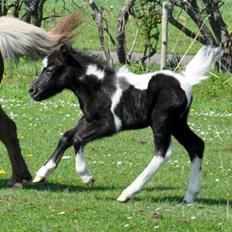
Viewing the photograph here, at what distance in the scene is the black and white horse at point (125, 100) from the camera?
8.77 m

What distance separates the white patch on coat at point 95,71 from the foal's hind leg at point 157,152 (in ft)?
2.55

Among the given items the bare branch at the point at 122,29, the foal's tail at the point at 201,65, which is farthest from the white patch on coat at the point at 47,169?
the bare branch at the point at 122,29

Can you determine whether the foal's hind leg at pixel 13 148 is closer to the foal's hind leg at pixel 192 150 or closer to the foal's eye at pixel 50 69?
the foal's eye at pixel 50 69

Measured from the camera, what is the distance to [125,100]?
9.01 m

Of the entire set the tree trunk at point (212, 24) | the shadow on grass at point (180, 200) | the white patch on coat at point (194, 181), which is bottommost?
the tree trunk at point (212, 24)

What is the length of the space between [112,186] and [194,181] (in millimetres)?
1154

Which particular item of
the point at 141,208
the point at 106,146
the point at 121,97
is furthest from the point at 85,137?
the point at 106,146

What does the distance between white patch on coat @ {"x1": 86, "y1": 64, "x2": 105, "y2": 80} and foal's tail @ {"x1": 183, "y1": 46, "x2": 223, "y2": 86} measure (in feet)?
2.78

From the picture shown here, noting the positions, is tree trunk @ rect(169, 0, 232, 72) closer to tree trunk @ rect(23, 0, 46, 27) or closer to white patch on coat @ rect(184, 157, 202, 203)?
tree trunk @ rect(23, 0, 46, 27)

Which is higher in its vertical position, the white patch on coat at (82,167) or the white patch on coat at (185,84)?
the white patch on coat at (185,84)

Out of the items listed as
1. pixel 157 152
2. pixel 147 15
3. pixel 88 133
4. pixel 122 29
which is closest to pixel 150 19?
pixel 147 15

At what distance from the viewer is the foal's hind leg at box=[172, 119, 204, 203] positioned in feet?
29.6

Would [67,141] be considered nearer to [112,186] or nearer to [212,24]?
[112,186]

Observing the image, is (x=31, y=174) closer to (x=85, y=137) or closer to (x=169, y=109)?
(x=85, y=137)
